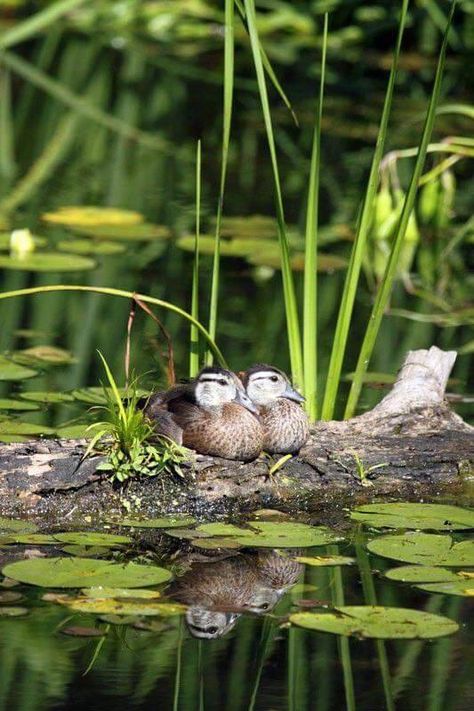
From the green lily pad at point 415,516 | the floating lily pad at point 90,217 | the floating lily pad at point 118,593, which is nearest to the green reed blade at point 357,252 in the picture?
the green lily pad at point 415,516

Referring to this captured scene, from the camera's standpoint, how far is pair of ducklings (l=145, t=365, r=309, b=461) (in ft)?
17.4

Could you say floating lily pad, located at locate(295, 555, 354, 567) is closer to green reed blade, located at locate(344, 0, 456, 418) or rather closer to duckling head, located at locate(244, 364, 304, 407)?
duckling head, located at locate(244, 364, 304, 407)

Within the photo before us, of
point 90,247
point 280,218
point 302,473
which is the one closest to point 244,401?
point 302,473

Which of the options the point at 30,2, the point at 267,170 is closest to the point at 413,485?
the point at 267,170

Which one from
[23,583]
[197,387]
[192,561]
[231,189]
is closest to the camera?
[23,583]

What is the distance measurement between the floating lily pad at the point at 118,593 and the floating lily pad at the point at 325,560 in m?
0.66

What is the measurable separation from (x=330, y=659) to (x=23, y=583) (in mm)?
1055

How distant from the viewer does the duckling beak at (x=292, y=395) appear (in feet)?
18.3

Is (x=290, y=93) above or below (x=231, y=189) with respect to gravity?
above

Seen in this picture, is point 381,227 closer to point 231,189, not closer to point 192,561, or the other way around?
point 231,189

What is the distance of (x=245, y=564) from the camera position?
4938 millimetres

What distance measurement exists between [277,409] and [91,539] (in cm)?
95

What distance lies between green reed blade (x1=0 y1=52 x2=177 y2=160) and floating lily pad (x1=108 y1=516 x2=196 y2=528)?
27.4ft

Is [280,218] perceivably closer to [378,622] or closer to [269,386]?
[269,386]
